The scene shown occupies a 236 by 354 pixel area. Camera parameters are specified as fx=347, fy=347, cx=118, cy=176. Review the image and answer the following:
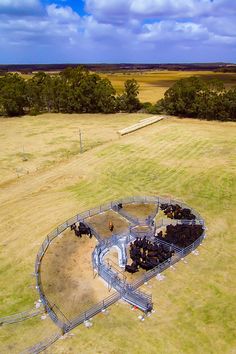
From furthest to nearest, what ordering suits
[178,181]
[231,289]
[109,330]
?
1. [178,181]
2. [231,289]
3. [109,330]

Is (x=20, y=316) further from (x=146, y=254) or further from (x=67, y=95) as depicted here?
(x=67, y=95)

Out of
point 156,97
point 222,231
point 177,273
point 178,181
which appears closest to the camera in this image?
point 177,273

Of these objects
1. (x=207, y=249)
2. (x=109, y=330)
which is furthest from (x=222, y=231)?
(x=109, y=330)

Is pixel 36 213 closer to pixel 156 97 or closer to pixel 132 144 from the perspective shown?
pixel 132 144

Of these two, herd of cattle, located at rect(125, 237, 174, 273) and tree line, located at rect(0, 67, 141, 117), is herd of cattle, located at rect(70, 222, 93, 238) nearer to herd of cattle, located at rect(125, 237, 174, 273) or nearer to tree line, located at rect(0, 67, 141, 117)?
herd of cattle, located at rect(125, 237, 174, 273)

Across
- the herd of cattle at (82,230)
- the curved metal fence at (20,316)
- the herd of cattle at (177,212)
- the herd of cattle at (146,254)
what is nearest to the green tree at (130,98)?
the herd of cattle at (177,212)

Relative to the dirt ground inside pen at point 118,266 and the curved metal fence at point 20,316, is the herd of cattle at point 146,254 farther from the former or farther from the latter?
the curved metal fence at point 20,316

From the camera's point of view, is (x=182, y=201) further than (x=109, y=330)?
Yes
